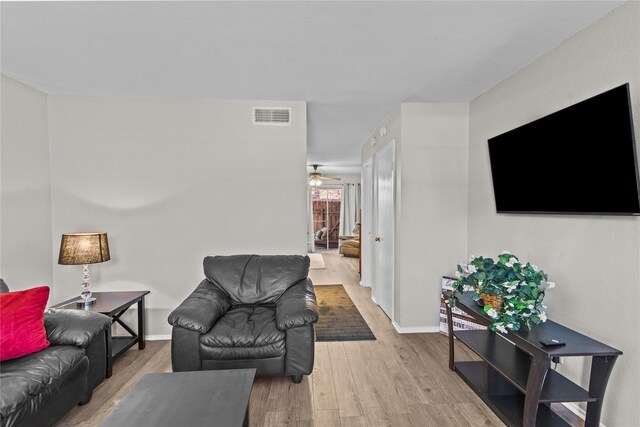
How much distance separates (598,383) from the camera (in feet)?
Result: 5.51

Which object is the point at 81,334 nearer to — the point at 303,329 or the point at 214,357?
the point at 214,357

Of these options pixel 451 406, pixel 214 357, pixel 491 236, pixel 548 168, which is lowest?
pixel 451 406

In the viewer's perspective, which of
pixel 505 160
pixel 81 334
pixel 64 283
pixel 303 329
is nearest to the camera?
pixel 81 334

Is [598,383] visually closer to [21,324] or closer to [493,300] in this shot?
[493,300]

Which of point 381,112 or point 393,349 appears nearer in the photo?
point 393,349

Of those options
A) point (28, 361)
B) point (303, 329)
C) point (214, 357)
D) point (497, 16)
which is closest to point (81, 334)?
point (28, 361)

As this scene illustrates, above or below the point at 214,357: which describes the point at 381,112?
above

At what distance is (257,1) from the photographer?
1672 mm

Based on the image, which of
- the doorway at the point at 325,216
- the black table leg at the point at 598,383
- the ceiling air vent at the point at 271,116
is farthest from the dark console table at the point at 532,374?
the doorway at the point at 325,216

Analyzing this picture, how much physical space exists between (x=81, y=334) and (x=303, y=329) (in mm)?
1469

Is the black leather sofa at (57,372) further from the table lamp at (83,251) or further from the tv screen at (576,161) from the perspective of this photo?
the tv screen at (576,161)

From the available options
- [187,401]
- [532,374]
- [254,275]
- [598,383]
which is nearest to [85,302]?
[254,275]

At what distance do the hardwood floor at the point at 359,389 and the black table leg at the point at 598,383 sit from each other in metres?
0.50

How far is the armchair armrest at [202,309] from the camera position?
222cm
